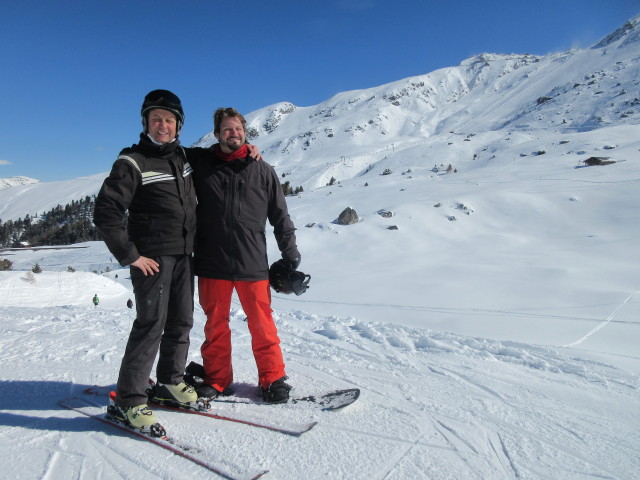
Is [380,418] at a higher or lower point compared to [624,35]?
lower

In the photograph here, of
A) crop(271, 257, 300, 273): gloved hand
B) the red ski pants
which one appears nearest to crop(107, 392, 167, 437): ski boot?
Result: the red ski pants

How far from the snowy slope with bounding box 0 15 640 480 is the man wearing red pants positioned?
352mm

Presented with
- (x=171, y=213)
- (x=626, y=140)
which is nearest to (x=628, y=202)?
(x=626, y=140)

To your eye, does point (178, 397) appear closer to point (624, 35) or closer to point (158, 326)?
point (158, 326)

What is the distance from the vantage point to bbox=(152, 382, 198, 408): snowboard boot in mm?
2562

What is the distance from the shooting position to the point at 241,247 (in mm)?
2713

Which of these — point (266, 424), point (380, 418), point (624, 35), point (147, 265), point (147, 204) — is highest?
point (624, 35)

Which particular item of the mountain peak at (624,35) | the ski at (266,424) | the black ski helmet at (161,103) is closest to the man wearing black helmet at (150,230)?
the black ski helmet at (161,103)

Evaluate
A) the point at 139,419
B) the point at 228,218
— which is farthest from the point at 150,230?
the point at 139,419

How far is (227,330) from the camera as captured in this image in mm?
2900

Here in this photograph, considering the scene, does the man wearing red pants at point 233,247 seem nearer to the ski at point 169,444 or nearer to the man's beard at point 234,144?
the man's beard at point 234,144

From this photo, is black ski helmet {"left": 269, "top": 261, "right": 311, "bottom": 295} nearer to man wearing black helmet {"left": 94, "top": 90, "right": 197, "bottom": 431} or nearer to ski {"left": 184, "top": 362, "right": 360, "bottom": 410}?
man wearing black helmet {"left": 94, "top": 90, "right": 197, "bottom": 431}

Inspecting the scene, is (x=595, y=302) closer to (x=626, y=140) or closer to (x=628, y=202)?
(x=628, y=202)

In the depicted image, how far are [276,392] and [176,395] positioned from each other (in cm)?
68
